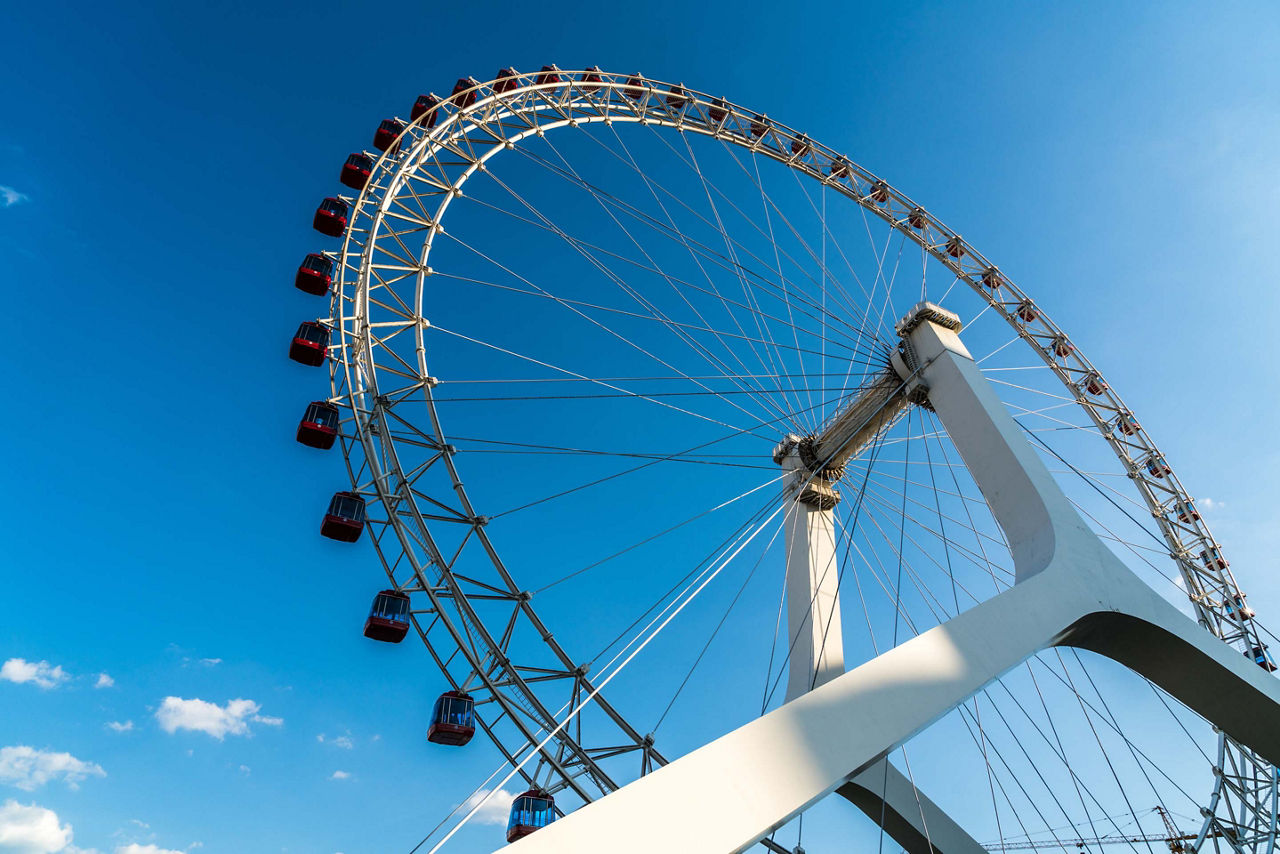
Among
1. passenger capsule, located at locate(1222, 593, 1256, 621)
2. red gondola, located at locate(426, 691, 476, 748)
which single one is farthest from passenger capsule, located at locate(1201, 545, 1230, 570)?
red gondola, located at locate(426, 691, 476, 748)

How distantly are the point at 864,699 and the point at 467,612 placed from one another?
259 inches

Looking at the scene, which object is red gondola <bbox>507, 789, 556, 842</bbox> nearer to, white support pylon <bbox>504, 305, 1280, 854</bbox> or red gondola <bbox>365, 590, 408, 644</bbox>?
red gondola <bbox>365, 590, 408, 644</bbox>

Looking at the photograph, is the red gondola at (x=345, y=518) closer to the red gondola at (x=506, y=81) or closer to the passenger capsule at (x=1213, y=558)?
the red gondola at (x=506, y=81)

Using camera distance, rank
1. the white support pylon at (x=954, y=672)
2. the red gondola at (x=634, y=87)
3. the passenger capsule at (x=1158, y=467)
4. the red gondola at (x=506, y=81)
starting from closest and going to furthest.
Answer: the white support pylon at (x=954, y=672), the red gondola at (x=506, y=81), the red gondola at (x=634, y=87), the passenger capsule at (x=1158, y=467)

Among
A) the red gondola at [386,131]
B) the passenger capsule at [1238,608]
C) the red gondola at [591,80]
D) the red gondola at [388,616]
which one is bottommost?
the red gondola at [388,616]

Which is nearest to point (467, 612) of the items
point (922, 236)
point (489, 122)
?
point (489, 122)

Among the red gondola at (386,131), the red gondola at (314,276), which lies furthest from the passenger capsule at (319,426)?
the red gondola at (386,131)

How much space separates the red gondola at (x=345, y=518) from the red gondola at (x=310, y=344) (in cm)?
270

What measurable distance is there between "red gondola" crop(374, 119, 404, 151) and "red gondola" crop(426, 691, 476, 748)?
11.8 m

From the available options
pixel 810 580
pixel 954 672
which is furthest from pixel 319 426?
pixel 954 672

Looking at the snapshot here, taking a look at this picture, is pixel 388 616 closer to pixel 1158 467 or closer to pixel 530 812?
pixel 530 812

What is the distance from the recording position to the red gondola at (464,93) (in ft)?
50.6

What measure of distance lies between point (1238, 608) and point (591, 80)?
20.4 m

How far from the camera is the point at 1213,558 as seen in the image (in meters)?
19.3
